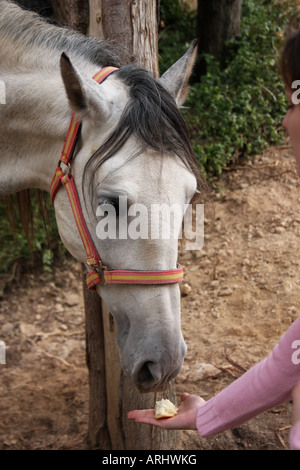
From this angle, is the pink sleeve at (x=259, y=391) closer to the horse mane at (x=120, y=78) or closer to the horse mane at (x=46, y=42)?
the horse mane at (x=120, y=78)

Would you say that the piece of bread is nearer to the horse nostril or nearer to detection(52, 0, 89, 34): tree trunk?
the horse nostril

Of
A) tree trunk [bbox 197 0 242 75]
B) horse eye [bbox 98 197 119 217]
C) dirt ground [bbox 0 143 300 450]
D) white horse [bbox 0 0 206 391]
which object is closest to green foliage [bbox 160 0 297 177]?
tree trunk [bbox 197 0 242 75]

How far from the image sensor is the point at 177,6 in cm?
642

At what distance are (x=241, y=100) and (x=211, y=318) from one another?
261 cm

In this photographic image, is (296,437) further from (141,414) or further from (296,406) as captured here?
(141,414)

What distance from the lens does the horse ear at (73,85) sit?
172cm

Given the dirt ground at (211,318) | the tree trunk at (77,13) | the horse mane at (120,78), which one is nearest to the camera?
the horse mane at (120,78)

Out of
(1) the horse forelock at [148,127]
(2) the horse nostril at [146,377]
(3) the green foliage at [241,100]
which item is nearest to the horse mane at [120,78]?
(1) the horse forelock at [148,127]

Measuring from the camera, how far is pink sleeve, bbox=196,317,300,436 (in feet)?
4.93

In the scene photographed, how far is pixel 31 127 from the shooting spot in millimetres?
2117

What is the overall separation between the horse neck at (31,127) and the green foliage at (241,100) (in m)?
2.95

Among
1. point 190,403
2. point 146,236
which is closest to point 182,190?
point 146,236

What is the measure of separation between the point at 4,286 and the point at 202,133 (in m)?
2.77

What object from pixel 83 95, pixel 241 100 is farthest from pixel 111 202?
pixel 241 100
